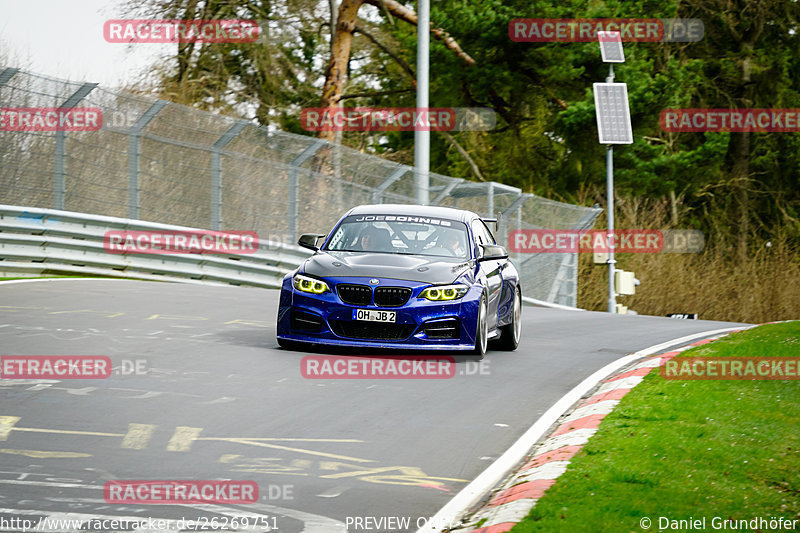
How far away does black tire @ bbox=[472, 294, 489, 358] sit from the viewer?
38.9ft

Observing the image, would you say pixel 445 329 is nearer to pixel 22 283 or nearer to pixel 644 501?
pixel 644 501

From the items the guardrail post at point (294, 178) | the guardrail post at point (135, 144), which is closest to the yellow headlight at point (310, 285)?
the guardrail post at point (135, 144)

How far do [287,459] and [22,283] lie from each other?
1134 centimetres

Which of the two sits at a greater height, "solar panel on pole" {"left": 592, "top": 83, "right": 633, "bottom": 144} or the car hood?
"solar panel on pole" {"left": 592, "top": 83, "right": 633, "bottom": 144}

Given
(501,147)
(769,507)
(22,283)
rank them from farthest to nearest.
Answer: (501,147)
(22,283)
(769,507)

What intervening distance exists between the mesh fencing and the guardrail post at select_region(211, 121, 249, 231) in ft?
0.06

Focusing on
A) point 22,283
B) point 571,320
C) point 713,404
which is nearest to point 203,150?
point 22,283

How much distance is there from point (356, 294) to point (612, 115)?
21514 millimetres

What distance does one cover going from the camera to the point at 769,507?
19.1ft

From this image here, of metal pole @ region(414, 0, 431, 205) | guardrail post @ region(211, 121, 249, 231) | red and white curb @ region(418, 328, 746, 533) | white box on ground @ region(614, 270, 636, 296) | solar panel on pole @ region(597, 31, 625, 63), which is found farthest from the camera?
solar panel on pole @ region(597, 31, 625, 63)

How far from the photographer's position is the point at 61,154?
62.1 ft

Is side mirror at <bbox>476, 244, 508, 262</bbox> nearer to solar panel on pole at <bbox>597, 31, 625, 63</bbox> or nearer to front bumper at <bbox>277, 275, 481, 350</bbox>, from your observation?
front bumper at <bbox>277, 275, 481, 350</bbox>

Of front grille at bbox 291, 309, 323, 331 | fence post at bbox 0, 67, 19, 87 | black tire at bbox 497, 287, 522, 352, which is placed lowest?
black tire at bbox 497, 287, 522, 352

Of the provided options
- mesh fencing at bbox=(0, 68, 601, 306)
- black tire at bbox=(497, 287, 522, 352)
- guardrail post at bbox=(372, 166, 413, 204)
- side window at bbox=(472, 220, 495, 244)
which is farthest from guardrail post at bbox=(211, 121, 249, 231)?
black tire at bbox=(497, 287, 522, 352)
